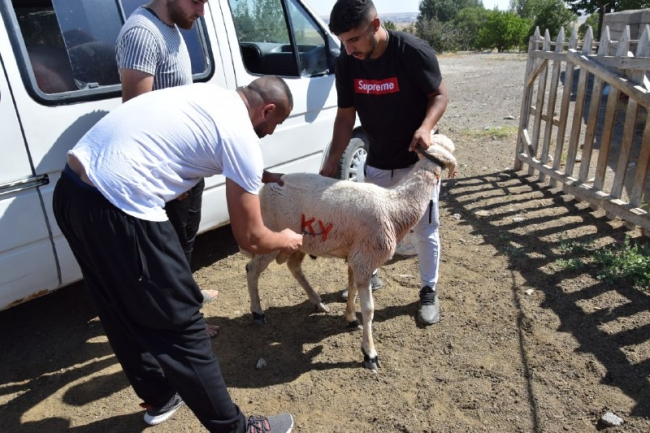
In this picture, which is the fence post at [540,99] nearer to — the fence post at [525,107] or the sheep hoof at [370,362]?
the fence post at [525,107]

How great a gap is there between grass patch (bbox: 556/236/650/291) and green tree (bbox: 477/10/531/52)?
39340 mm

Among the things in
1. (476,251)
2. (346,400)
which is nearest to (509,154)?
(476,251)

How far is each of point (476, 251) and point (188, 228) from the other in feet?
9.35

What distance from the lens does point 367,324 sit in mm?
3252

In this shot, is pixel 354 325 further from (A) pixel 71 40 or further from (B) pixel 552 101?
(B) pixel 552 101

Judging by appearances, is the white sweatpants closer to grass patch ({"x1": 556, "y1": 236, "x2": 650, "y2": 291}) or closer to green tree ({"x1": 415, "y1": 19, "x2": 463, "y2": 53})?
grass patch ({"x1": 556, "y1": 236, "x2": 650, "y2": 291})

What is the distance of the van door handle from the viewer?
2.96 m

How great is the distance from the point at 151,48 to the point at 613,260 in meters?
4.04

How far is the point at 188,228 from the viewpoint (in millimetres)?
3381

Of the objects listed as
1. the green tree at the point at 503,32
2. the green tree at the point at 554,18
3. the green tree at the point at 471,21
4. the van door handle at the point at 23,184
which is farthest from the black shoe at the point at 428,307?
the green tree at the point at 471,21

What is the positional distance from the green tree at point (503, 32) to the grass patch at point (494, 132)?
34117mm

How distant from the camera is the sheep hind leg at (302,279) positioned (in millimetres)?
3846

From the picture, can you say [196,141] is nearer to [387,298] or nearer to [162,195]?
[162,195]

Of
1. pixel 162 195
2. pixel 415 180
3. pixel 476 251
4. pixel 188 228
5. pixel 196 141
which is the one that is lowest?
pixel 476 251
